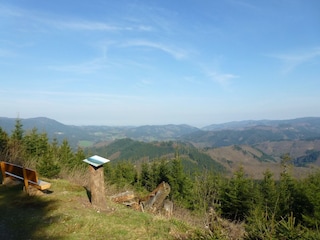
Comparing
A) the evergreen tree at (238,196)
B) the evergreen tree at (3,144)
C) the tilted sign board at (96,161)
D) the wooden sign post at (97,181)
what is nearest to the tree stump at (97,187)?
the wooden sign post at (97,181)

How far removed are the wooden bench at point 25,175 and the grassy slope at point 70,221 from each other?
0.47 meters

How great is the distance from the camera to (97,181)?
324 inches

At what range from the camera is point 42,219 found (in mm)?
6930

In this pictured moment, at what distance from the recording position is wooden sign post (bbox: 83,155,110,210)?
8.20 m

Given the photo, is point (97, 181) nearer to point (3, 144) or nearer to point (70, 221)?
point (70, 221)

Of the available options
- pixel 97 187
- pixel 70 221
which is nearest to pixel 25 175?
pixel 97 187

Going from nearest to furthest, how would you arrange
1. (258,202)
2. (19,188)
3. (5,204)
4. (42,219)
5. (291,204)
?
(42,219) < (5,204) < (19,188) < (291,204) < (258,202)

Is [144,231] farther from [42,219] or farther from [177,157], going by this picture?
[177,157]

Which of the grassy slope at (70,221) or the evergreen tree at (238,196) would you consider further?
the evergreen tree at (238,196)

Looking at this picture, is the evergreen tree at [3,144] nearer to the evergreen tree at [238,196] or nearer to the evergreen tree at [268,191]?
the evergreen tree at [238,196]

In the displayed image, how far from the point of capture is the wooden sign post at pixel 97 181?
→ 820cm

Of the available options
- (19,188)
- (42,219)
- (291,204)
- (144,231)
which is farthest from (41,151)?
(291,204)

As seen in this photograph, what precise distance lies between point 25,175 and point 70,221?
3147 mm

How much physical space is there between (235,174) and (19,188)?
2213 centimetres
